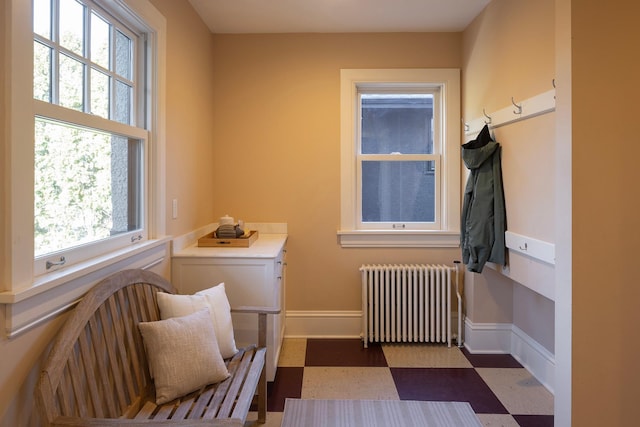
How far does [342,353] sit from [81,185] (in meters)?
2.15

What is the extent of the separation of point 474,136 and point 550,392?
1803 millimetres

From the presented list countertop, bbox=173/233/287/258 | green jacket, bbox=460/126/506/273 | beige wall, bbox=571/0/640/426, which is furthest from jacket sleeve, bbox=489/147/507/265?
countertop, bbox=173/233/287/258

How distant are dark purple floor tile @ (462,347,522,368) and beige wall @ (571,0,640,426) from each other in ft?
4.15

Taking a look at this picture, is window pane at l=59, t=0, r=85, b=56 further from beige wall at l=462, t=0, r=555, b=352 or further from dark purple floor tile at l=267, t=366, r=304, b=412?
beige wall at l=462, t=0, r=555, b=352

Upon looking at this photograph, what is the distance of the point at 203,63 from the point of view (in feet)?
9.89

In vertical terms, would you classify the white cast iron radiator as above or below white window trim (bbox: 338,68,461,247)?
below

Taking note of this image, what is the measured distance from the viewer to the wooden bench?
121 cm

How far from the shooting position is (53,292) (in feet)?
4.41

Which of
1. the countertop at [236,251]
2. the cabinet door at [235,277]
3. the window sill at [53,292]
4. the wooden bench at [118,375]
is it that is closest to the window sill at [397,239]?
the countertop at [236,251]

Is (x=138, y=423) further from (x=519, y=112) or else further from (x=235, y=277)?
(x=519, y=112)

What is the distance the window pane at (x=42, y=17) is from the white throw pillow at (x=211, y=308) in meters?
1.17

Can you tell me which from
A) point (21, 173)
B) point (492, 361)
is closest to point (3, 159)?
point (21, 173)

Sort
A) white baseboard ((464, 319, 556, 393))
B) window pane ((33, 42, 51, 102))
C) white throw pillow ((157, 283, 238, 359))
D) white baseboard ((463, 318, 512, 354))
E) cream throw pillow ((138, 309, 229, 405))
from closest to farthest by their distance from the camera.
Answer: window pane ((33, 42, 51, 102)) → cream throw pillow ((138, 309, 229, 405)) → white throw pillow ((157, 283, 238, 359)) → white baseboard ((464, 319, 556, 393)) → white baseboard ((463, 318, 512, 354))

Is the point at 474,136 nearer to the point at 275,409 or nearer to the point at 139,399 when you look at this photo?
the point at 275,409
